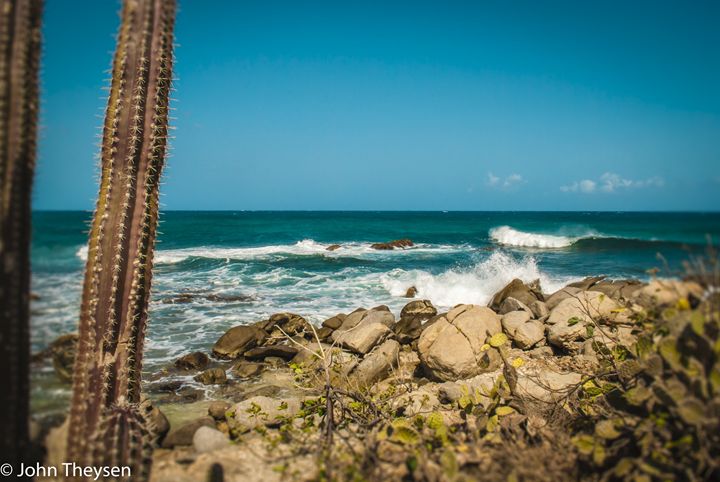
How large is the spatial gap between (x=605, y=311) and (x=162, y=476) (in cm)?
667

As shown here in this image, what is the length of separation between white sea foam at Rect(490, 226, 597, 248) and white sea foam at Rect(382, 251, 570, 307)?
1131 cm

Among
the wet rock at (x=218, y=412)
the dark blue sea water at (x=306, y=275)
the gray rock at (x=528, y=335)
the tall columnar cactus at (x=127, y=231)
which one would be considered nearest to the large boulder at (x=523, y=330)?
the gray rock at (x=528, y=335)

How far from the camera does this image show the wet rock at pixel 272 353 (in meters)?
8.12

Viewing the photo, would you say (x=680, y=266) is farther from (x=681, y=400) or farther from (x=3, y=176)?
(x=3, y=176)

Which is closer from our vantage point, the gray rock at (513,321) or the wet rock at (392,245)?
the gray rock at (513,321)

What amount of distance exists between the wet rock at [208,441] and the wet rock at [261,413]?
56 centimetres

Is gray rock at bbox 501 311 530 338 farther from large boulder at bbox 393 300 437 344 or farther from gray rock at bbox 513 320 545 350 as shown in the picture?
large boulder at bbox 393 300 437 344

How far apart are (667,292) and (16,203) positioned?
3.96 meters

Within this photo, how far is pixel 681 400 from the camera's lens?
2322 mm

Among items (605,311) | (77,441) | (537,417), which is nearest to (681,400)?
(537,417)

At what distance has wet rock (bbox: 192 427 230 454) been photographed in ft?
11.6

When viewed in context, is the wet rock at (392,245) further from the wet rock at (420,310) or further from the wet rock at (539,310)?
the wet rock at (539,310)

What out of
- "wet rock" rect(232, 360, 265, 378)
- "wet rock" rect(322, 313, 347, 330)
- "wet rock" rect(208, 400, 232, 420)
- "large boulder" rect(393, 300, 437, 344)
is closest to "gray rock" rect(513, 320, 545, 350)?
"large boulder" rect(393, 300, 437, 344)

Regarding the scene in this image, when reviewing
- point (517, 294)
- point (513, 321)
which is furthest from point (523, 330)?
point (517, 294)
